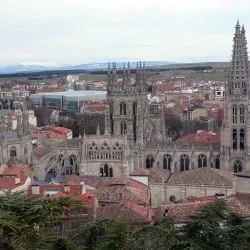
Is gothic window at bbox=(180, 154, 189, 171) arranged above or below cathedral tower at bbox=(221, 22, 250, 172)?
below

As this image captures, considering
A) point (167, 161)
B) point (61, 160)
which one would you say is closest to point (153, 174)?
point (167, 161)

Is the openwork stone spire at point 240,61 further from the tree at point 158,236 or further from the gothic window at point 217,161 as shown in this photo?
the tree at point 158,236

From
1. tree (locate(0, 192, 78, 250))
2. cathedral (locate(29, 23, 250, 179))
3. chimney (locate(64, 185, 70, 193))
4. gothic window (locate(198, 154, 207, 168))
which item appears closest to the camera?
tree (locate(0, 192, 78, 250))

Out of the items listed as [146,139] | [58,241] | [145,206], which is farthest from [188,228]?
[146,139]

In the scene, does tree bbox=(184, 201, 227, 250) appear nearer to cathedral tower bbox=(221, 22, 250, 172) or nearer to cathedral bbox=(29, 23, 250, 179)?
cathedral bbox=(29, 23, 250, 179)

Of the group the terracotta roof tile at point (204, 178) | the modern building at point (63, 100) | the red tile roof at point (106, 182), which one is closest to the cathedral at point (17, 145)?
the red tile roof at point (106, 182)

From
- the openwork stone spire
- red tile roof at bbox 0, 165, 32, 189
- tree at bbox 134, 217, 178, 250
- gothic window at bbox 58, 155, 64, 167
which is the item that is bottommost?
gothic window at bbox 58, 155, 64, 167

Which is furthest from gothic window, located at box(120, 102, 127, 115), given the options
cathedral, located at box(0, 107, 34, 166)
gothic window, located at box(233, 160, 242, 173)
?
gothic window, located at box(233, 160, 242, 173)

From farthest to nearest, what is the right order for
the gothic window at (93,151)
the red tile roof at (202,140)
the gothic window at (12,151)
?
the red tile roof at (202,140) → the gothic window at (12,151) → the gothic window at (93,151)
